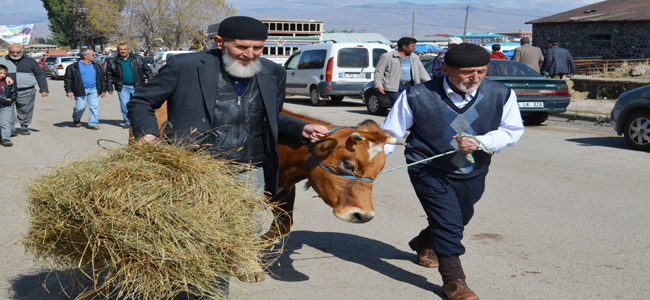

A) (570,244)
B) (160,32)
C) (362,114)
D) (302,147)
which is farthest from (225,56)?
(160,32)

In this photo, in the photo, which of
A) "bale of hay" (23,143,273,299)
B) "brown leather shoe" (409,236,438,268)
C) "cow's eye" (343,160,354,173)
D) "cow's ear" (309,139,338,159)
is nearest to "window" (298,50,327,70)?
"brown leather shoe" (409,236,438,268)

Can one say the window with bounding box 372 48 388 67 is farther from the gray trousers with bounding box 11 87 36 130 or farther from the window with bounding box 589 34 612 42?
the window with bounding box 589 34 612 42

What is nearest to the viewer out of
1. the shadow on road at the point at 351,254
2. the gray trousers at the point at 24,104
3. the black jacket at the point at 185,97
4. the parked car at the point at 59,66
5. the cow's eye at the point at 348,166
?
the black jacket at the point at 185,97

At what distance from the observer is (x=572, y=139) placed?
442 inches

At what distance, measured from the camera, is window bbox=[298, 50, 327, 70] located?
18.2 metres

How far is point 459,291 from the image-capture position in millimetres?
3916

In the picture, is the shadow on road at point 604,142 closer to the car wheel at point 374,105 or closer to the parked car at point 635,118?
the parked car at point 635,118

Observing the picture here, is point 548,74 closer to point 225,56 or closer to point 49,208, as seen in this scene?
point 225,56

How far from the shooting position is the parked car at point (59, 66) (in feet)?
130

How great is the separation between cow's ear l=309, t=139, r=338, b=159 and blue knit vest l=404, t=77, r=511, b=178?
683 mm

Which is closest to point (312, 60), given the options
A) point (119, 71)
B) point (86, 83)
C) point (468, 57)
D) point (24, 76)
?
point (119, 71)

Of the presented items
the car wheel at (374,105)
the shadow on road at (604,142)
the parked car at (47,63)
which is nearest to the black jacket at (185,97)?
the shadow on road at (604,142)

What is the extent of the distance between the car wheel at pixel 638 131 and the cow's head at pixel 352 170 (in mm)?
7728

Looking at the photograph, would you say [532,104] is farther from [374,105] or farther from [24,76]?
[24,76]
